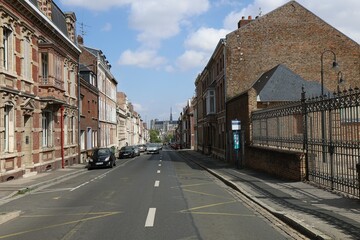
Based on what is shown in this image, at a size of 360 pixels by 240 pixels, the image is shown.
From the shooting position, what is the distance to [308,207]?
1038 centimetres

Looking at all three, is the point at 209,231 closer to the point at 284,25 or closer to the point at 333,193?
the point at 333,193

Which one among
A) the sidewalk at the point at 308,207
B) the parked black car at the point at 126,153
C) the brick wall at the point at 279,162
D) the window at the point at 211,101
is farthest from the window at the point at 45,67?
the parked black car at the point at 126,153

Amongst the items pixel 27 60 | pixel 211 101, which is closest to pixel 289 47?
pixel 211 101

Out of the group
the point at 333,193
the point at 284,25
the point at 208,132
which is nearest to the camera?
the point at 333,193

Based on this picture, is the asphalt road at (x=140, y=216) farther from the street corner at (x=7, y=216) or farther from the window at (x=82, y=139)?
the window at (x=82, y=139)

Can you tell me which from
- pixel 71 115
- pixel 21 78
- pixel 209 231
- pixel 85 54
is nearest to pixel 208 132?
pixel 85 54

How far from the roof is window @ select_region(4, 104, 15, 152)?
54.4 ft

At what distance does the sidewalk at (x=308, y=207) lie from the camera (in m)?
7.82

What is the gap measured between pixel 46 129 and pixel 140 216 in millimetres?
18852

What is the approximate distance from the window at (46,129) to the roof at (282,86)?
1428 centimetres

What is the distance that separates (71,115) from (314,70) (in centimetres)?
2003

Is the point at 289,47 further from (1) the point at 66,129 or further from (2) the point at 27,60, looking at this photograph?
(2) the point at 27,60

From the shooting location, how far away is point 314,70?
35.3 metres

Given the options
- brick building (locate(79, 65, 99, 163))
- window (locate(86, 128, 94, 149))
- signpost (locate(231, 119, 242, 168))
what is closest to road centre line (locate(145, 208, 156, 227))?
signpost (locate(231, 119, 242, 168))
